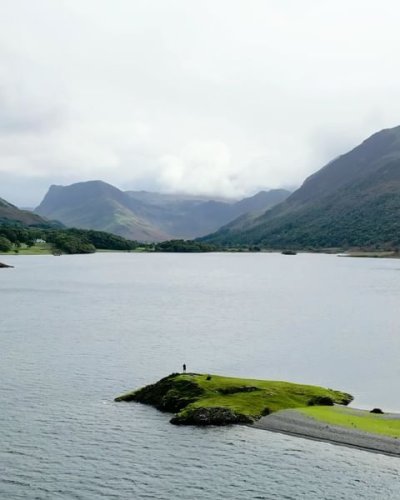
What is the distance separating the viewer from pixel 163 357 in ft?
342

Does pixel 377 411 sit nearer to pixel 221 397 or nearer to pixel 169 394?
pixel 221 397

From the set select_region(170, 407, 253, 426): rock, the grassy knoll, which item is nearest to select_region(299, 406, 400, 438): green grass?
the grassy knoll

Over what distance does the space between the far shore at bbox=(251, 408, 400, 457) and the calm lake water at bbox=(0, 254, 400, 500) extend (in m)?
1.38

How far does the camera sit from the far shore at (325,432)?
5872cm

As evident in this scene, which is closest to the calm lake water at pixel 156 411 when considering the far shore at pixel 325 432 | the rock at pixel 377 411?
the far shore at pixel 325 432

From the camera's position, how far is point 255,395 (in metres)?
72.4

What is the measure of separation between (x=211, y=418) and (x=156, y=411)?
8028mm

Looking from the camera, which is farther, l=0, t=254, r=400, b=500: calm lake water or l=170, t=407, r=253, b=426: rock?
l=170, t=407, r=253, b=426: rock

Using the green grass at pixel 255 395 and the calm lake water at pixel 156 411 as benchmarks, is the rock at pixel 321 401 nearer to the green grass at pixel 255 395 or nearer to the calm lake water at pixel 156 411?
the green grass at pixel 255 395

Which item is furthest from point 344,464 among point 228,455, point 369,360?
point 369,360

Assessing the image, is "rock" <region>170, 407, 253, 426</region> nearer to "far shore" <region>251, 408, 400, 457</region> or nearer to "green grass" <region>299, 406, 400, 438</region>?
"far shore" <region>251, 408, 400, 457</region>

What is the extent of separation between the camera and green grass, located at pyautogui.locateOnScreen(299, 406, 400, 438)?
205 ft

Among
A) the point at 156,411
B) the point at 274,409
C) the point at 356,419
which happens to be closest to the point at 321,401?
the point at 274,409

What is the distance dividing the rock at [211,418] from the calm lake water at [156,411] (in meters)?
1.61
